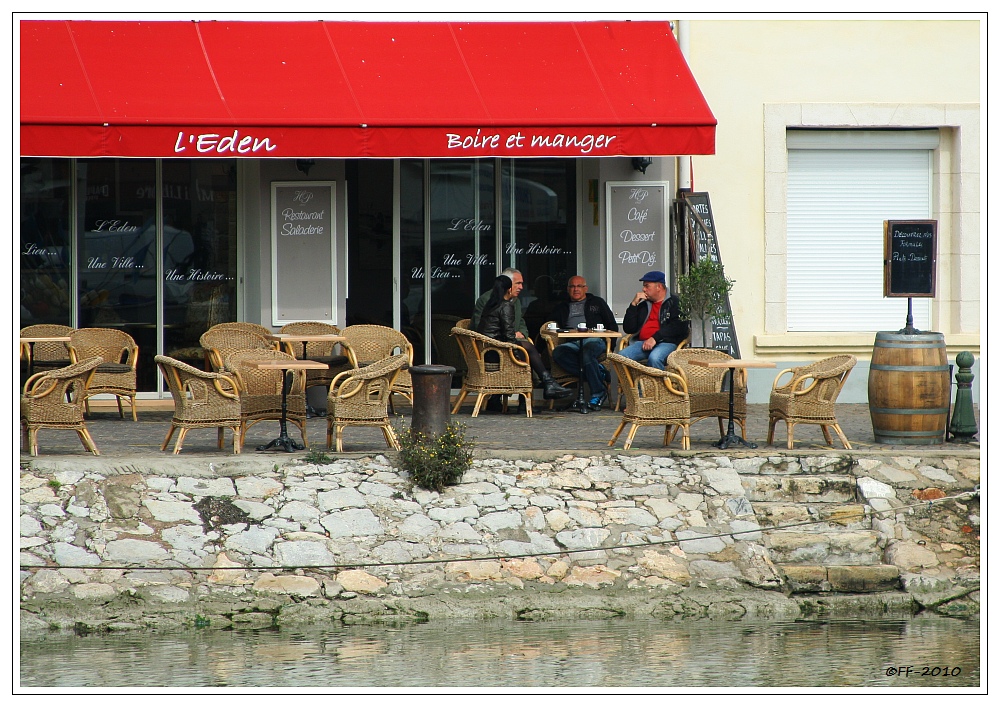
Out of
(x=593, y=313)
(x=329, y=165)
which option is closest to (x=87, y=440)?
(x=329, y=165)

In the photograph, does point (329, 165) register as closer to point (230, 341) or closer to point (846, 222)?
point (230, 341)

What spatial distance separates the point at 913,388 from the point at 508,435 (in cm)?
347

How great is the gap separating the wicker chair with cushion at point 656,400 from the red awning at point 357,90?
2.87 meters

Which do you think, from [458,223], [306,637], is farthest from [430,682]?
[458,223]

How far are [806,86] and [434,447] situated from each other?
661 centimetres

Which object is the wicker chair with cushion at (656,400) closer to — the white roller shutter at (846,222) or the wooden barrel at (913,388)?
the wooden barrel at (913,388)

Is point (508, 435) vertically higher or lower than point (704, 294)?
lower

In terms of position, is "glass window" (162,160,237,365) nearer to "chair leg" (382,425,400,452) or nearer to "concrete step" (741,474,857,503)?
"chair leg" (382,425,400,452)

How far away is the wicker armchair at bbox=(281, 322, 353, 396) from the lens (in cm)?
1187

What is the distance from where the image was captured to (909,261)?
34.4ft

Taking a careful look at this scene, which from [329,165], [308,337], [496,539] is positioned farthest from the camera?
[329,165]

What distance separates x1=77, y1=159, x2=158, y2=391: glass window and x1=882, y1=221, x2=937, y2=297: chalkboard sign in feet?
24.8

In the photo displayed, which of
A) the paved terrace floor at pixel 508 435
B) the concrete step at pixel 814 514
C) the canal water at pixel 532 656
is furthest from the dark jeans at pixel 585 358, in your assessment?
the canal water at pixel 532 656

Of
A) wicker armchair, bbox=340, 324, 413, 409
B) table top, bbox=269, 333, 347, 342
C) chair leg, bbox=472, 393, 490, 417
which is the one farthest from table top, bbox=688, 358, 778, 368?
table top, bbox=269, 333, 347, 342
